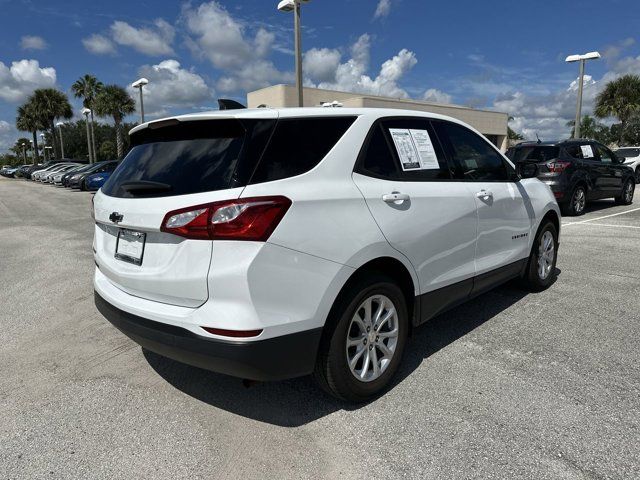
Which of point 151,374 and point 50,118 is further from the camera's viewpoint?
point 50,118

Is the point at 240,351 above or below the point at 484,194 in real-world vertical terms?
below

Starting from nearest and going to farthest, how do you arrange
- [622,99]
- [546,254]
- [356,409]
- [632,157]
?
1. [356,409]
2. [546,254]
3. [632,157]
4. [622,99]

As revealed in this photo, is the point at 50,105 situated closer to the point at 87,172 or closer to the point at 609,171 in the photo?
the point at 87,172

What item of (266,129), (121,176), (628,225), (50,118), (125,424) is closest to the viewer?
(266,129)

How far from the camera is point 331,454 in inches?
96.1

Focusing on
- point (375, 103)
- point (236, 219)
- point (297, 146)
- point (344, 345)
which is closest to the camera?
point (236, 219)

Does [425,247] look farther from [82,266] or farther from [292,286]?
[82,266]

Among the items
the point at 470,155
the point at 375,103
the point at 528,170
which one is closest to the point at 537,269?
the point at 528,170

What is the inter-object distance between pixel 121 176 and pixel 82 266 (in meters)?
4.05

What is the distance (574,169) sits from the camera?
33.4 feet

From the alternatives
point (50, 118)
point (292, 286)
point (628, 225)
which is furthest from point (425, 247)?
point (50, 118)

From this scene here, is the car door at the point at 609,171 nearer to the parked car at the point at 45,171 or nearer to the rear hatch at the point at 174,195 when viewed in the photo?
the rear hatch at the point at 174,195

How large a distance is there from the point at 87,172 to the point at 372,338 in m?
25.1

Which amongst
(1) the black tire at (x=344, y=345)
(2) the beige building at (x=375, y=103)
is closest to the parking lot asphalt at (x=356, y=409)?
Answer: (1) the black tire at (x=344, y=345)
